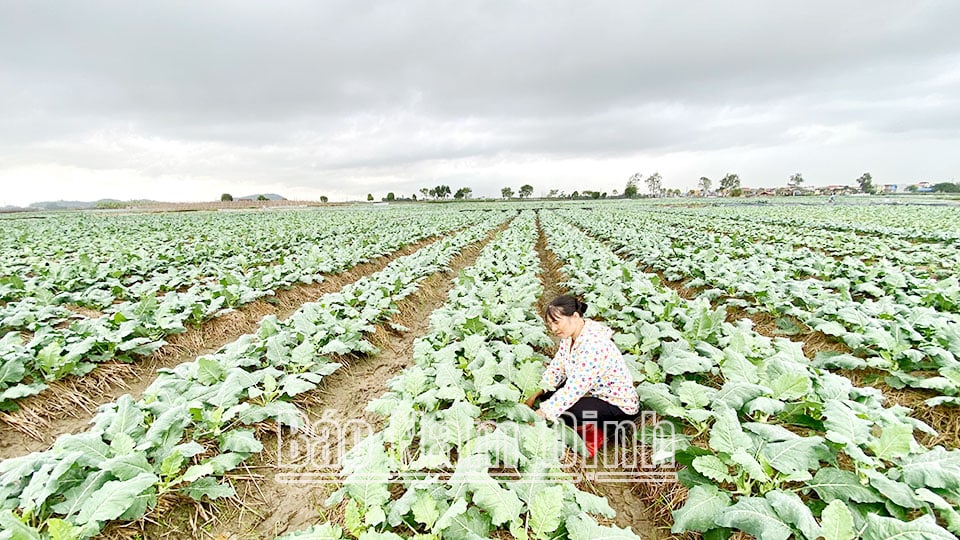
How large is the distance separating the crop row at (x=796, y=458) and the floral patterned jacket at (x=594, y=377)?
23cm

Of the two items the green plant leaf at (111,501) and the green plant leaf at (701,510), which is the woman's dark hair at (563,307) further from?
the green plant leaf at (111,501)

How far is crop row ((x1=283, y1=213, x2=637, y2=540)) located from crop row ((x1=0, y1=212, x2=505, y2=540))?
1.03 meters

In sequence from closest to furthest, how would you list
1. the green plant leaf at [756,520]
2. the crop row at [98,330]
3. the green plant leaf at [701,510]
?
the green plant leaf at [756,520] → the green plant leaf at [701,510] → the crop row at [98,330]

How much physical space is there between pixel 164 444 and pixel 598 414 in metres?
3.45

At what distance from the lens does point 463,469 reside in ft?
8.13

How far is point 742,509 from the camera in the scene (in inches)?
85.3

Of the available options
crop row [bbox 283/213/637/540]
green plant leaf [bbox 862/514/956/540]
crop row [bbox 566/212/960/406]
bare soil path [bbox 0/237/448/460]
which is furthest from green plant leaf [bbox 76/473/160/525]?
crop row [bbox 566/212/960/406]

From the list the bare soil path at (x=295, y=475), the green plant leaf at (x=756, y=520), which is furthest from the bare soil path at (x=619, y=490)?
the bare soil path at (x=295, y=475)

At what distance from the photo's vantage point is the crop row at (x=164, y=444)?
2.33 meters

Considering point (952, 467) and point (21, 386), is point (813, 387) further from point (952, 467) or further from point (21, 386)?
point (21, 386)

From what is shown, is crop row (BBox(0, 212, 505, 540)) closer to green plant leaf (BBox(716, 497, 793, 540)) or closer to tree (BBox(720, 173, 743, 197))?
green plant leaf (BBox(716, 497, 793, 540))

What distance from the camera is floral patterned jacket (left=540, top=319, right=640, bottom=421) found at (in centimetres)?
332

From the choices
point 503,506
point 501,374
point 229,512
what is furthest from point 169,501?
point 501,374

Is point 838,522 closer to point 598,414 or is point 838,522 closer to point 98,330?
point 598,414
